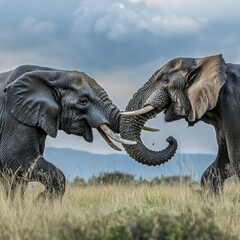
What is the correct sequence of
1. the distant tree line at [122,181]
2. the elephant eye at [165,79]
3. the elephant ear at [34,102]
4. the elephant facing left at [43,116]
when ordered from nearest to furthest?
A: the elephant facing left at [43,116]
the elephant ear at [34,102]
the elephant eye at [165,79]
the distant tree line at [122,181]

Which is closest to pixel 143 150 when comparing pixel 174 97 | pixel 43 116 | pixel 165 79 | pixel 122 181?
pixel 174 97

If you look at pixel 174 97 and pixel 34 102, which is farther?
pixel 174 97

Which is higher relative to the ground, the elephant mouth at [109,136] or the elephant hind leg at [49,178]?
the elephant mouth at [109,136]

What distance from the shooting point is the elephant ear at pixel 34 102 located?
11430mm

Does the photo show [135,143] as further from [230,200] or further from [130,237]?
[130,237]

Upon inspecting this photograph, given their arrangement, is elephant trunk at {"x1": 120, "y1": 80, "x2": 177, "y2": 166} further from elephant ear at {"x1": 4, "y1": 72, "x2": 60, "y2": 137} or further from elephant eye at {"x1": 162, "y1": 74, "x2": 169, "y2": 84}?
elephant ear at {"x1": 4, "y1": 72, "x2": 60, "y2": 137}

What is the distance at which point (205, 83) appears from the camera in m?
12.6

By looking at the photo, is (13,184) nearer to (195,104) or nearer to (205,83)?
(195,104)

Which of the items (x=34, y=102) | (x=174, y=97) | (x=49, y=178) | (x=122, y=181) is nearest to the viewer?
(x=49, y=178)

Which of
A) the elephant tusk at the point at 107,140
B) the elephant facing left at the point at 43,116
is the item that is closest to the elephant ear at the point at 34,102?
the elephant facing left at the point at 43,116

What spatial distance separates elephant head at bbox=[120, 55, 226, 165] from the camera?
41.1 ft

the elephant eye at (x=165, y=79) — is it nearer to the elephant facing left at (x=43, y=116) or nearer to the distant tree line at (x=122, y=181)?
the elephant facing left at (x=43, y=116)

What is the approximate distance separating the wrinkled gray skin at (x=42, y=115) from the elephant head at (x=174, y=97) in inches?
36.9

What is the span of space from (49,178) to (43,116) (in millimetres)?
959
